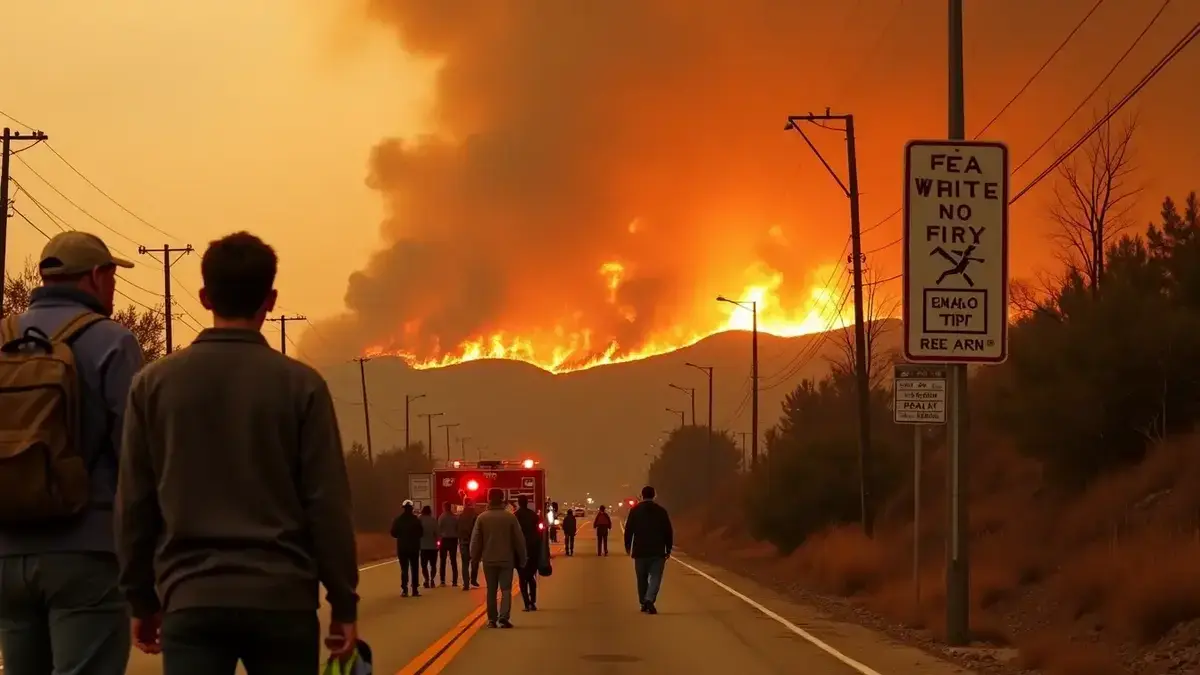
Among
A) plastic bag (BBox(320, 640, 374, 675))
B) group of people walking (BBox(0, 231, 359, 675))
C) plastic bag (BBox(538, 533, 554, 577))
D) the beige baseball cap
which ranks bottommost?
plastic bag (BBox(538, 533, 554, 577))

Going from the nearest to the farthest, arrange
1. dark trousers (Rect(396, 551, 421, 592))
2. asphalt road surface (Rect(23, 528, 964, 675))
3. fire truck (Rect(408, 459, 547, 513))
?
asphalt road surface (Rect(23, 528, 964, 675)), dark trousers (Rect(396, 551, 421, 592)), fire truck (Rect(408, 459, 547, 513))

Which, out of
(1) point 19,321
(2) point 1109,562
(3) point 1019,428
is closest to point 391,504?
(3) point 1019,428

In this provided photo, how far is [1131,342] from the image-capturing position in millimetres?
37250

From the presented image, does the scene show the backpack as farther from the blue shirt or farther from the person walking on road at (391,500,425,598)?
the person walking on road at (391,500,425,598)

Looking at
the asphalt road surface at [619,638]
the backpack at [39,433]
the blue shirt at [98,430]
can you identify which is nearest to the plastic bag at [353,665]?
the blue shirt at [98,430]

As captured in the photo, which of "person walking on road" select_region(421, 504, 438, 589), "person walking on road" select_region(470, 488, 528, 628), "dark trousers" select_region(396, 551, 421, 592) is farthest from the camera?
"person walking on road" select_region(421, 504, 438, 589)

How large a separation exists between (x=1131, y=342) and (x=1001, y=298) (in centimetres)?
1868

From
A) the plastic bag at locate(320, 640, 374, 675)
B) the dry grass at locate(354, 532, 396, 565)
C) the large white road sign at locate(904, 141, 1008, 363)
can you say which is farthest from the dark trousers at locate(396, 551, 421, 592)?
the plastic bag at locate(320, 640, 374, 675)

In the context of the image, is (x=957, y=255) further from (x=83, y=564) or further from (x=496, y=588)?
(x=83, y=564)

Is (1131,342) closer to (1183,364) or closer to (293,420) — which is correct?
(1183,364)

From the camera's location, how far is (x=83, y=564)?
542 cm

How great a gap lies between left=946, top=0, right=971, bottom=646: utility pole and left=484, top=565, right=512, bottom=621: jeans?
618 cm

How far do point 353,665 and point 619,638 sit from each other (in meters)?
15.6

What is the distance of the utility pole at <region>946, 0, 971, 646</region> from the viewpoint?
1986 cm
